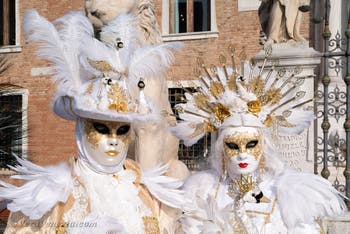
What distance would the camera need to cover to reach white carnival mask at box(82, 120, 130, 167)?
3.84 meters

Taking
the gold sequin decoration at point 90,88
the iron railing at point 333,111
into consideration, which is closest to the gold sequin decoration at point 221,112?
the gold sequin decoration at point 90,88

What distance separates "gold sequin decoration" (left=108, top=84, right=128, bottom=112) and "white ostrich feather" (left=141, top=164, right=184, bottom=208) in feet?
1.60

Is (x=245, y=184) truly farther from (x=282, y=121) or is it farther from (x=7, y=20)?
(x=7, y=20)

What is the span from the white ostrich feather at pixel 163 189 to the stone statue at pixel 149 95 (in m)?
0.87

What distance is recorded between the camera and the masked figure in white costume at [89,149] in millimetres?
3727

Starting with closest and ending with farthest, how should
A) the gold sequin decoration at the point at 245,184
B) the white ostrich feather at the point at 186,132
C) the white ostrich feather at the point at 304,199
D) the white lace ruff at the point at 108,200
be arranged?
1. the white lace ruff at the point at 108,200
2. the gold sequin decoration at the point at 245,184
3. the white ostrich feather at the point at 304,199
4. the white ostrich feather at the point at 186,132

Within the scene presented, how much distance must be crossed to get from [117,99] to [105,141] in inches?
9.6

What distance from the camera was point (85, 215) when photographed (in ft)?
12.3

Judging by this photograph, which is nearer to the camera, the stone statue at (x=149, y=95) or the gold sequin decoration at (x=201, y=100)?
the gold sequin decoration at (x=201, y=100)

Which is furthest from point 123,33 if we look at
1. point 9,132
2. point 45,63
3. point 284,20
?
point 45,63

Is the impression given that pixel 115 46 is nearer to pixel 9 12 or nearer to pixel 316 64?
pixel 316 64

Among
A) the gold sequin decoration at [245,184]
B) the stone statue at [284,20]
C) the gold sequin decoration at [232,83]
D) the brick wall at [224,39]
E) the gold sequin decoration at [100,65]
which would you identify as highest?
the brick wall at [224,39]

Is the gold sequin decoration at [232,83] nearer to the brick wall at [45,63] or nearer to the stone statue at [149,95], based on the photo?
the stone statue at [149,95]

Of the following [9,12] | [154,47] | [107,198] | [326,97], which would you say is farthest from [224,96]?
[9,12]
